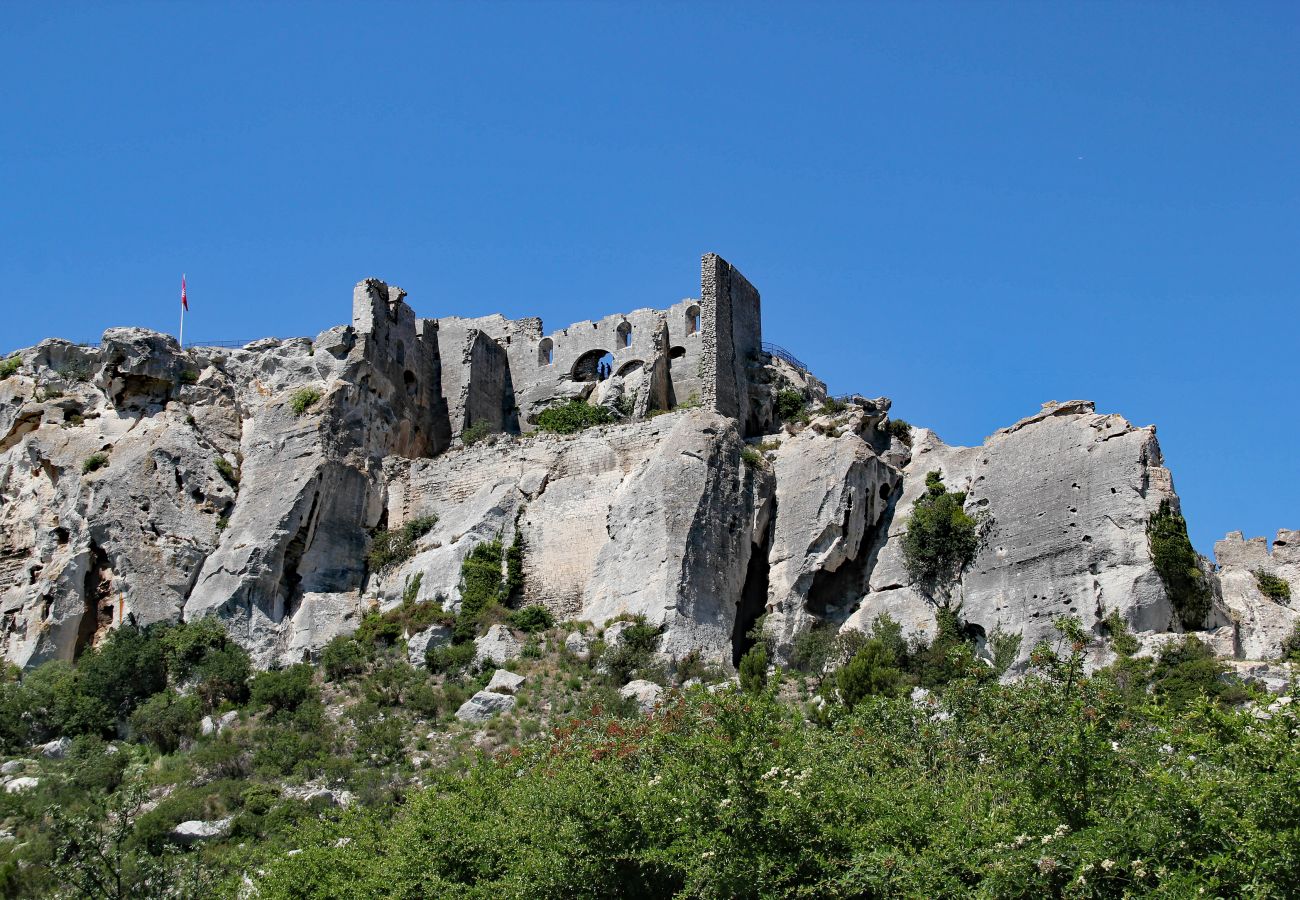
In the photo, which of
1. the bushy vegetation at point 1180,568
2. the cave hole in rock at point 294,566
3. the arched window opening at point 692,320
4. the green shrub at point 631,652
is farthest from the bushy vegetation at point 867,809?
the arched window opening at point 692,320

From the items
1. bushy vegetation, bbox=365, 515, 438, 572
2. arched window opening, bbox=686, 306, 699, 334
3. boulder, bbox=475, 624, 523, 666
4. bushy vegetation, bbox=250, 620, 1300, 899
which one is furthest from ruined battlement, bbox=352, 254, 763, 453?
bushy vegetation, bbox=250, 620, 1300, 899

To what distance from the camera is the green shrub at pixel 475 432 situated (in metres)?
45.4

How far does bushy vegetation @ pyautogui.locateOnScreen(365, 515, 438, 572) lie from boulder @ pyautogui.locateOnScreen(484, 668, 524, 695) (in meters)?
7.24

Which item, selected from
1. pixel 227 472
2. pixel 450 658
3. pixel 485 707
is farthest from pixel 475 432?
pixel 485 707

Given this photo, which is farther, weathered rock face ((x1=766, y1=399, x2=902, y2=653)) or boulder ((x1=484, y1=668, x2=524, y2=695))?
weathered rock face ((x1=766, y1=399, x2=902, y2=653))

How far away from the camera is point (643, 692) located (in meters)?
31.7

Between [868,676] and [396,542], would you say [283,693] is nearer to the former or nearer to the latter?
[396,542]

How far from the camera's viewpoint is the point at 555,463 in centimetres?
4059

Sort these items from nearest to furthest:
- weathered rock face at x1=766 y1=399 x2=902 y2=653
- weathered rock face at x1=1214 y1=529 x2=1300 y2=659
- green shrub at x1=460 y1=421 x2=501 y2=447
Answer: weathered rock face at x1=1214 y1=529 x2=1300 y2=659, weathered rock face at x1=766 y1=399 x2=902 y2=653, green shrub at x1=460 y1=421 x2=501 y2=447

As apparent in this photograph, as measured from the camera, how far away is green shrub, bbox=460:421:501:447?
45.4 meters

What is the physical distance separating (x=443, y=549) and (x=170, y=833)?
1219 centimetres

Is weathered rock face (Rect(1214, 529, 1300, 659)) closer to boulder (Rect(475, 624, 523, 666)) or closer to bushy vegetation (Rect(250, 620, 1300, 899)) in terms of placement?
bushy vegetation (Rect(250, 620, 1300, 899))

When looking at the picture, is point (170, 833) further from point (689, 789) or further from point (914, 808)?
point (914, 808)

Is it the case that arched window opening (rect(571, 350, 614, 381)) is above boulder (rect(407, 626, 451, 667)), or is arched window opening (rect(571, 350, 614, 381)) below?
above
